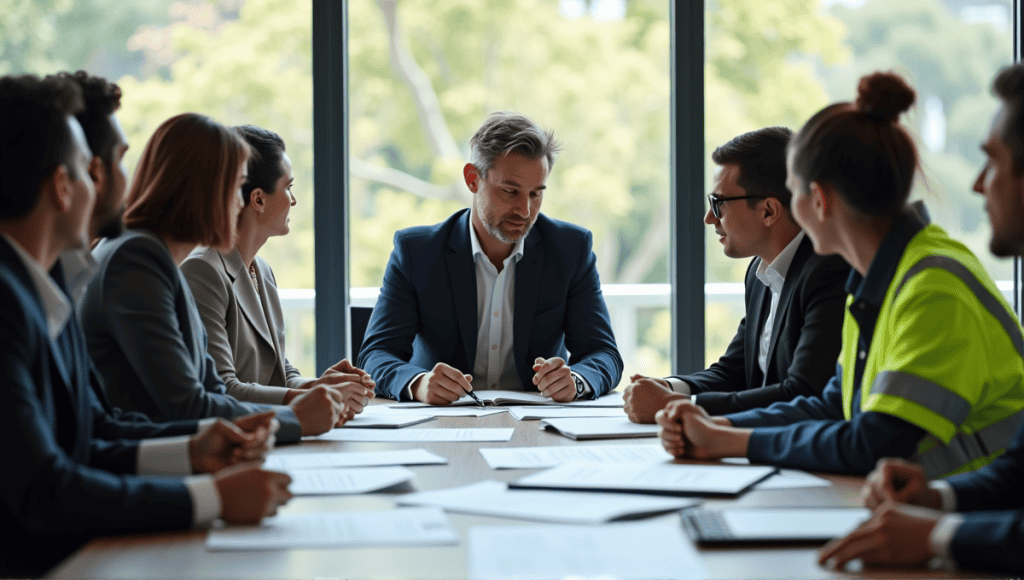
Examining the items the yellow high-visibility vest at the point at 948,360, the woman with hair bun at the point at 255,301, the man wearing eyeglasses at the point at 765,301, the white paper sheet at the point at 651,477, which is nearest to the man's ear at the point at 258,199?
the woman with hair bun at the point at 255,301

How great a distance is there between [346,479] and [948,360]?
3.11 feet

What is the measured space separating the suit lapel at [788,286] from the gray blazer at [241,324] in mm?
1225

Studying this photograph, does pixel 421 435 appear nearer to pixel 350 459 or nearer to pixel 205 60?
pixel 350 459

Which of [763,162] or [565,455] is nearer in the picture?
[565,455]

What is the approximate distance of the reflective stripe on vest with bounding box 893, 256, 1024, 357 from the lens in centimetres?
140

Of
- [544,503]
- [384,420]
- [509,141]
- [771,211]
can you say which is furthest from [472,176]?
[544,503]

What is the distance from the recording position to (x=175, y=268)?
1.74 meters

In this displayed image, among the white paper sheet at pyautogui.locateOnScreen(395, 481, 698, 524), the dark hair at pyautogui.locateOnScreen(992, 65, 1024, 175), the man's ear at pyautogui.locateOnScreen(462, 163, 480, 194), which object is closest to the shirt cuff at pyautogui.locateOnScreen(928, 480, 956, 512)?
the white paper sheet at pyautogui.locateOnScreen(395, 481, 698, 524)

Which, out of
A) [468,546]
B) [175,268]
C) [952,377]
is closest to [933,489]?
[952,377]

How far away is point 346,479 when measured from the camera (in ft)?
4.49

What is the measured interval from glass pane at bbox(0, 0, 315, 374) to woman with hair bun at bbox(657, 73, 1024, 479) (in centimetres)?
242

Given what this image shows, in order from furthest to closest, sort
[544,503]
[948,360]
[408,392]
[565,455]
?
[408,392]
[565,455]
[948,360]
[544,503]

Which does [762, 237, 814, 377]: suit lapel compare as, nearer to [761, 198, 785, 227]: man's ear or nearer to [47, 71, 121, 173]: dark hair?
[761, 198, 785, 227]: man's ear

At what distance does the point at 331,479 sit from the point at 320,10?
2.56 metres
